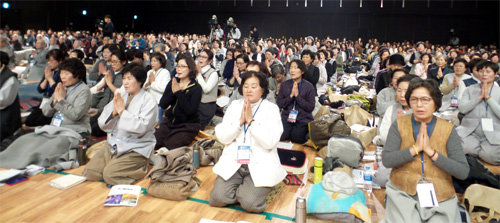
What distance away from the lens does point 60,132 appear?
12.5ft

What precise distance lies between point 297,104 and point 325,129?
2.24 feet

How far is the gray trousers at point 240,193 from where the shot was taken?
288 cm

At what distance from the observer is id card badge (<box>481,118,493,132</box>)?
3949 mm

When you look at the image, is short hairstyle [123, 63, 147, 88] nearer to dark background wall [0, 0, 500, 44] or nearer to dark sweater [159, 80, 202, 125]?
dark sweater [159, 80, 202, 125]

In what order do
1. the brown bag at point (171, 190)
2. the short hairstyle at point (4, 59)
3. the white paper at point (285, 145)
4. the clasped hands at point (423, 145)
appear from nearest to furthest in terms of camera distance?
1. the clasped hands at point (423, 145)
2. the brown bag at point (171, 190)
3. the short hairstyle at point (4, 59)
4. the white paper at point (285, 145)

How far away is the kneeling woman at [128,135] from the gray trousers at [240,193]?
0.98 meters

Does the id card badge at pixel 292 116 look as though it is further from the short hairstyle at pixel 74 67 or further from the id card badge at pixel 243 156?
the short hairstyle at pixel 74 67

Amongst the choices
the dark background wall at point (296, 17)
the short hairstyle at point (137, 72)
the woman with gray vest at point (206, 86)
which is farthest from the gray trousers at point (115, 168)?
the dark background wall at point (296, 17)

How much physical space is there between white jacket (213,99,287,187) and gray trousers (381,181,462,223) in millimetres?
1001

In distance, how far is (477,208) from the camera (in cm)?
279

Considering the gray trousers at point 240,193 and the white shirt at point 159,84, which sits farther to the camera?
the white shirt at point 159,84

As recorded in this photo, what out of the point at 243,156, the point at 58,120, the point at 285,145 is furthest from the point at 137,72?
the point at 285,145

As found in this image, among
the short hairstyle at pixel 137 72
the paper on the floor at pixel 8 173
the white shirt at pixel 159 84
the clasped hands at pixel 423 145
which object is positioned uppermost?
the short hairstyle at pixel 137 72

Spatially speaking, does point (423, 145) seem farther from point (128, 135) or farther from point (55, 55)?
point (55, 55)
